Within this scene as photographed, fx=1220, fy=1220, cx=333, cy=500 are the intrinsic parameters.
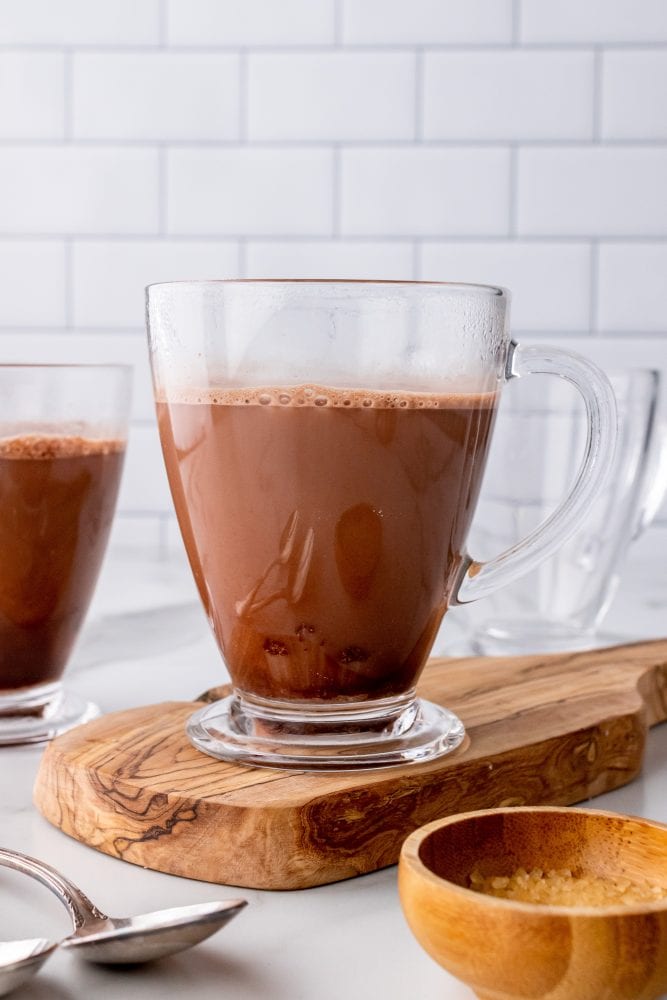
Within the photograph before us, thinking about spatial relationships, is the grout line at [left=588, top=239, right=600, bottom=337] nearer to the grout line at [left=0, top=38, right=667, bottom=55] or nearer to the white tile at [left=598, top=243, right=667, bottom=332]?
the white tile at [left=598, top=243, right=667, bottom=332]

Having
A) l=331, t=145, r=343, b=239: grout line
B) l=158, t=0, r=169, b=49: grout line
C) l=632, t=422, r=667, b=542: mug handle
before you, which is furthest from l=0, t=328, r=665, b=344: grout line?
l=632, t=422, r=667, b=542: mug handle

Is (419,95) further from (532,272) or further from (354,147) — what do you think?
(532,272)

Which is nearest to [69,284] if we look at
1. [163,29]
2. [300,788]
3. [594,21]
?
[163,29]

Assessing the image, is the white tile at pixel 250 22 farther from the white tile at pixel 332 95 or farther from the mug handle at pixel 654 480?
the mug handle at pixel 654 480

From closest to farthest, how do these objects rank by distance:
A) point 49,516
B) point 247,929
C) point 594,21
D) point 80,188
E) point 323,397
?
point 247,929 < point 323,397 < point 49,516 < point 594,21 < point 80,188

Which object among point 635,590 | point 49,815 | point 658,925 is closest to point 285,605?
point 49,815
